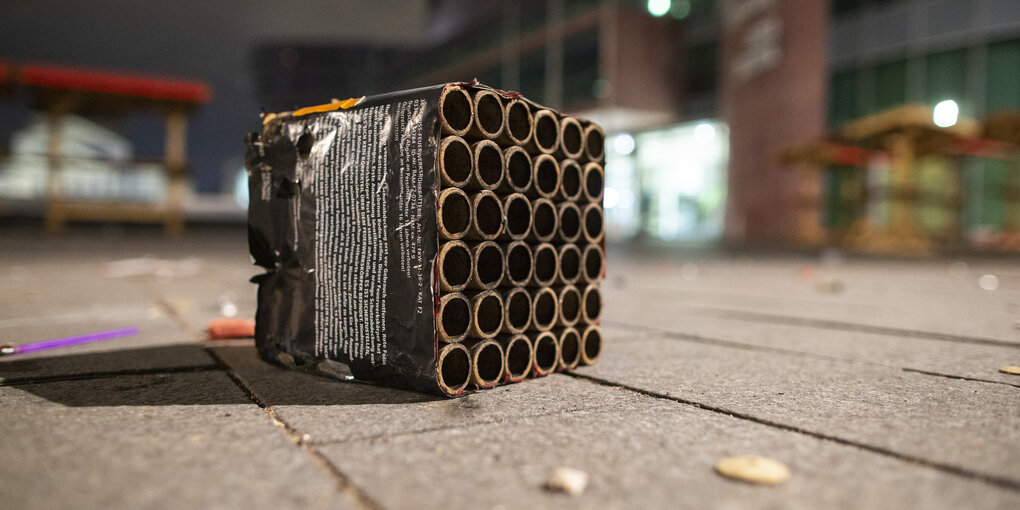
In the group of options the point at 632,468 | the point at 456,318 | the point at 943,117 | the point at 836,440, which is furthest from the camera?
the point at 943,117

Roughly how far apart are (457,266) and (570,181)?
541 mm

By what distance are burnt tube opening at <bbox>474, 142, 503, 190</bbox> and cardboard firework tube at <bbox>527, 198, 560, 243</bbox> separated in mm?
167

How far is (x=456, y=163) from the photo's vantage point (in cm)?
170

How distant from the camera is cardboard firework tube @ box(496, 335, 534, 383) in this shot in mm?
1842

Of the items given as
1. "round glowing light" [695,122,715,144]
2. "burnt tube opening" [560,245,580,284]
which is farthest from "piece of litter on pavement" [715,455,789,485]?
"round glowing light" [695,122,715,144]

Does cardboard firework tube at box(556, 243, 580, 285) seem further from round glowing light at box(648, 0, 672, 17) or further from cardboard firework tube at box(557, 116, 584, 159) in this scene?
round glowing light at box(648, 0, 672, 17)

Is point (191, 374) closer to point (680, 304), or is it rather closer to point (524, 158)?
point (524, 158)

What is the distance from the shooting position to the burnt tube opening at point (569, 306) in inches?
80.5

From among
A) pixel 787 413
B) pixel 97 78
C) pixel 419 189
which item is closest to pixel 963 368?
pixel 787 413

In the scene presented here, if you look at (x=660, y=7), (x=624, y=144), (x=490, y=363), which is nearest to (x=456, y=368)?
(x=490, y=363)

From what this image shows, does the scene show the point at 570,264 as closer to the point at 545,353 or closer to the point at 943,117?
the point at 545,353

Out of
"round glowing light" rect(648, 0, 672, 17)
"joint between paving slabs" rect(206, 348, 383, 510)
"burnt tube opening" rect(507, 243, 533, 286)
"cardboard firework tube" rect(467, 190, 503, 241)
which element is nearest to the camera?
"joint between paving slabs" rect(206, 348, 383, 510)

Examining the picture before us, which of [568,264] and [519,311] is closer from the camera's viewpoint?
[519,311]

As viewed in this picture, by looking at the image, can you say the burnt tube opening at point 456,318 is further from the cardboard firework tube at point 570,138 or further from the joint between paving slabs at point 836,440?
the cardboard firework tube at point 570,138
